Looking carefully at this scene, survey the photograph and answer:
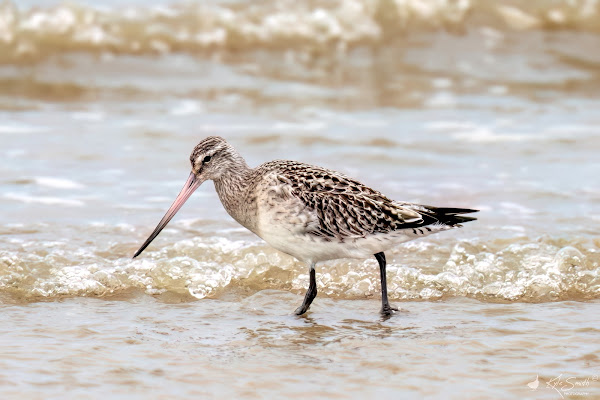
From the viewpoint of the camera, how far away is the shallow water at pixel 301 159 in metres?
6.11

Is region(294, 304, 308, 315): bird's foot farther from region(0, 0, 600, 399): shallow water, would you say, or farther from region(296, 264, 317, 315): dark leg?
region(0, 0, 600, 399): shallow water

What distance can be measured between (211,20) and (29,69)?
11.0 feet

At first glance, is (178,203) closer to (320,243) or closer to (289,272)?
(289,272)

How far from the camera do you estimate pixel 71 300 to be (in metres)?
7.41

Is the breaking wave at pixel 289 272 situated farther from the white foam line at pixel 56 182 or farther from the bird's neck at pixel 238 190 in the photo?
the white foam line at pixel 56 182

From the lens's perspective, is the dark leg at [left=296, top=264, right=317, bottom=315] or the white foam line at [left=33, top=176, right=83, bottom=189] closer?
the dark leg at [left=296, top=264, right=317, bottom=315]

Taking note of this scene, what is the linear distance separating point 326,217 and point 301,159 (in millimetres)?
4410

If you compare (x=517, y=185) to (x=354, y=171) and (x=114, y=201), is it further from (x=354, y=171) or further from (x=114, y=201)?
(x=114, y=201)

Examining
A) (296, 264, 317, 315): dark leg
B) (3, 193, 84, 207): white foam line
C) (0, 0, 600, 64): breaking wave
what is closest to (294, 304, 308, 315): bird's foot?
(296, 264, 317, 315): dark leg

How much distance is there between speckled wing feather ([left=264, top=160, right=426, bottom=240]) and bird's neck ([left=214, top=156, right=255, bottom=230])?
12.2 inches

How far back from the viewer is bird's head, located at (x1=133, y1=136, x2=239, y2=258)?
7.63m

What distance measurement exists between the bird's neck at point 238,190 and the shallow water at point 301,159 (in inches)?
25.6

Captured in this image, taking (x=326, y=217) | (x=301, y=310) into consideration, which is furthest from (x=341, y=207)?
(x=301, y=310)

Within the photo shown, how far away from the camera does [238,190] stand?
7480mm
